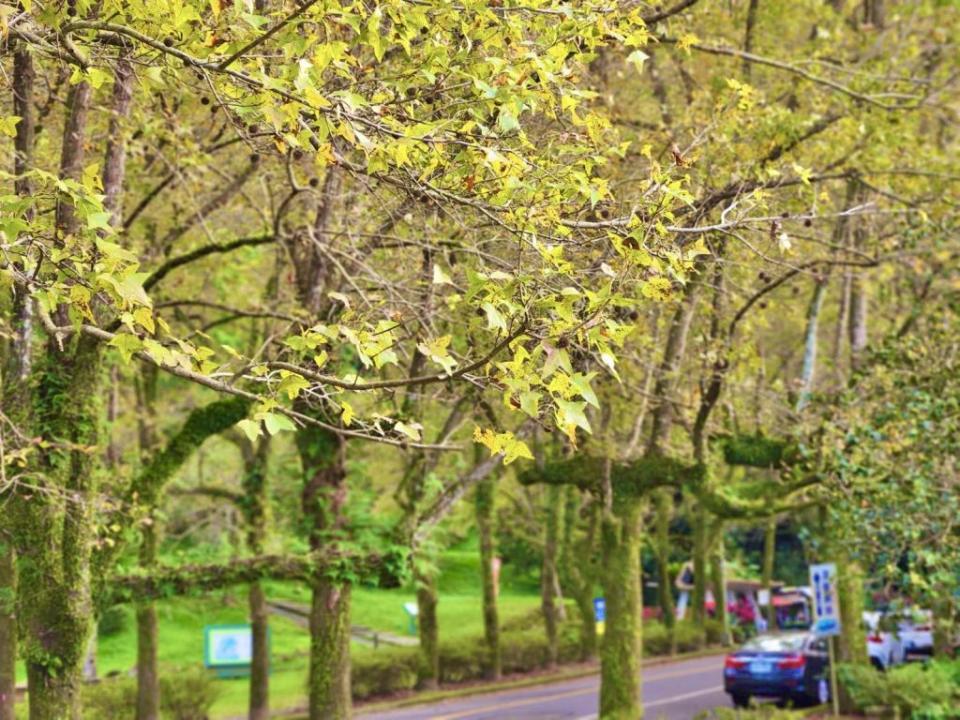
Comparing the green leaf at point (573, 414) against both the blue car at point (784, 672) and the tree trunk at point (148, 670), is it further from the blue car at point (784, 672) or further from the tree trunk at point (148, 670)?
the blue car at point (784, 672)

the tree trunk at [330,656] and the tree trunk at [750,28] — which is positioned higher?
the tree trunk at [750,28]

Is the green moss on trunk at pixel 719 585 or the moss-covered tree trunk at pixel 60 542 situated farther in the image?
the green moss on trunk at pixel 719 585

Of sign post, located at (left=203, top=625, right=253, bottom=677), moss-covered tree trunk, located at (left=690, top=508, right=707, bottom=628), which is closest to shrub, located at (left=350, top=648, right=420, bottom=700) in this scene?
sign post, located at (left=203, top=625, right=253, bottom=677)

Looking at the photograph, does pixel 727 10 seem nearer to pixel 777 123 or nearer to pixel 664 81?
pixel 664 81

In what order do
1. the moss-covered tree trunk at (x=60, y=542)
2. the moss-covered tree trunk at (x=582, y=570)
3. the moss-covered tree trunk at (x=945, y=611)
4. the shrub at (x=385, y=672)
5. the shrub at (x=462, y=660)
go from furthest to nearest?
the moss-covered tree trunk at (x=582, y=570), the shrub at (x=462, y=660), the shrub at (x=385, y=672), the moss-covered tree trunk at (x=945, y=611), the moss-covered tree trunk at (x=60, y=542)

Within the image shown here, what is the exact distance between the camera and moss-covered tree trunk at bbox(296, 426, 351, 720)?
39.7 feet

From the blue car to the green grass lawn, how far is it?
275 inches

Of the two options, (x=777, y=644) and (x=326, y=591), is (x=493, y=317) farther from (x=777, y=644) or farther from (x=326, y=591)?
(x=777, y=644)

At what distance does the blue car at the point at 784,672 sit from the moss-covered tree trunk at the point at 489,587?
6797 millimetres

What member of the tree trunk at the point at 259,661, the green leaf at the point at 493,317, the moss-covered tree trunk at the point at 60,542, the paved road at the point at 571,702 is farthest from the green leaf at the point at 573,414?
the tree trunk at the point at 259,661

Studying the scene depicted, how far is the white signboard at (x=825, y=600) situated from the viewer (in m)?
16.3

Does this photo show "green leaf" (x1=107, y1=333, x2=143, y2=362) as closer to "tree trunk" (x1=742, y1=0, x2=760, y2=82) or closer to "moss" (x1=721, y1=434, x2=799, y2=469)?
"tree trunk" (x1=742, y1=0, x2=760, y2=82)

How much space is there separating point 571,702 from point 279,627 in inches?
660

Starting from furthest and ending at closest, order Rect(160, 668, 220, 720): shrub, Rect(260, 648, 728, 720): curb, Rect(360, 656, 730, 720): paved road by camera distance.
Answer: Rect(260, 648, 728, 720): curb
Rect(360, 656, 730, 720): paved road
Rect(160, 668, 220, 720): shrub
